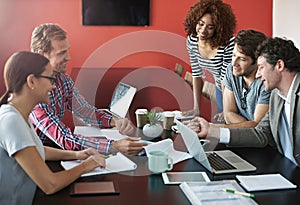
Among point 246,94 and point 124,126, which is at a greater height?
point 246,94

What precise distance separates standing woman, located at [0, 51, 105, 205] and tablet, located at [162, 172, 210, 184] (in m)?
0.29

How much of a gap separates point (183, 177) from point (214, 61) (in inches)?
63.9

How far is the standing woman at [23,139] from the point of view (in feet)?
4.47

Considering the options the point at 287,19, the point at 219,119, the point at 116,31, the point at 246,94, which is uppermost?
the point at 287,19

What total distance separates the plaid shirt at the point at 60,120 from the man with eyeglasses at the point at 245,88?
2.39 ft

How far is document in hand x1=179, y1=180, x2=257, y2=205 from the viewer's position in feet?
4.30

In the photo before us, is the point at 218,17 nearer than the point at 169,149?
No

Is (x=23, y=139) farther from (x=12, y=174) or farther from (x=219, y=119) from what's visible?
(x=219, y=119)

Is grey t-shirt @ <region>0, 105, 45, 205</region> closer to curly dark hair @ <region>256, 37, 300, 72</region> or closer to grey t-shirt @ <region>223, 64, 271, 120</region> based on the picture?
curly dark hair @ <region>256, 37, 300, 72</region>

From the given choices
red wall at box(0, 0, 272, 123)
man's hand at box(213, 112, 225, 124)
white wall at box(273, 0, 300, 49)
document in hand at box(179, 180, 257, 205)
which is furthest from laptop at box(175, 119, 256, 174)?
red wall at box(0, 0, 272, 123)

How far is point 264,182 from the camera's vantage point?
4.88 feet

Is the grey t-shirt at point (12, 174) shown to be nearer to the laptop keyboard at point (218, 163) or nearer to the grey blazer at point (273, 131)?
the laptop keyboard at point (218, 163)

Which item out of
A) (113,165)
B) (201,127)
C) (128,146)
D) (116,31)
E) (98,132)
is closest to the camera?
(113,165)

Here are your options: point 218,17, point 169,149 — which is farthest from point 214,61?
point 169,149
